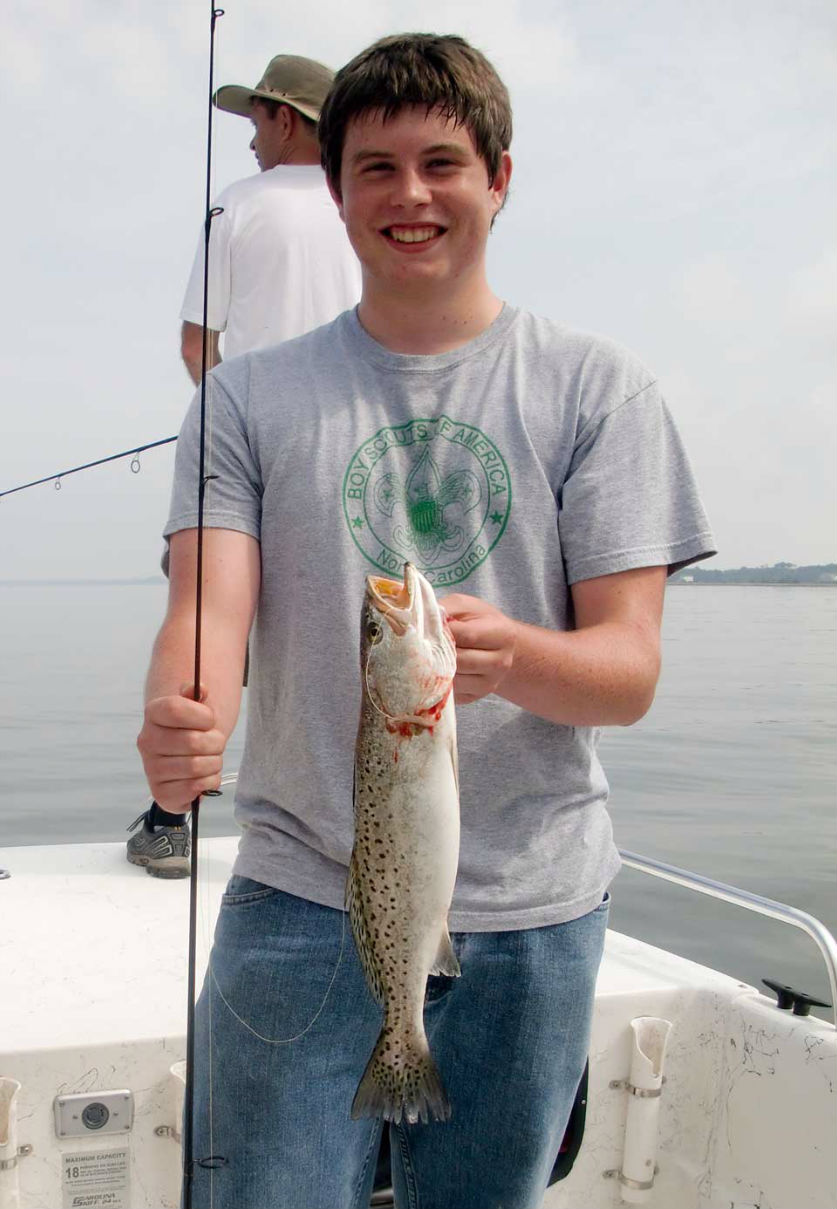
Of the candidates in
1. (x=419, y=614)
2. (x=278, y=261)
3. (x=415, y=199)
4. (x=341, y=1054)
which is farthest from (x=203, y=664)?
(x=278, y=261)

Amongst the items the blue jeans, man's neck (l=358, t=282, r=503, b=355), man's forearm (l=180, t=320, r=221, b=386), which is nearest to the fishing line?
the blue jeans

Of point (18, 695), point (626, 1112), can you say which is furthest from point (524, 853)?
point (18, 695)

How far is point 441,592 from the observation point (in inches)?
90.7

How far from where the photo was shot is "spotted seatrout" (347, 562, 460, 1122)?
5.75 ft

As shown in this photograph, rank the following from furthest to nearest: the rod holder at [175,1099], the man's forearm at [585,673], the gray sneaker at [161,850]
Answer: the gray sneaker at [161,850], the rod holder at [175,1099], the man's forearm at [585,673]

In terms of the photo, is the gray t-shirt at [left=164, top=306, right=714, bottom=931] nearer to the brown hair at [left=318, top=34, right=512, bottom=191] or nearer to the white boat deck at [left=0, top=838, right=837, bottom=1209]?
the brown hair at [left=318, top=34, right=512, bottom=191]

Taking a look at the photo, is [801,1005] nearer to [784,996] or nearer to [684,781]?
[784,996]

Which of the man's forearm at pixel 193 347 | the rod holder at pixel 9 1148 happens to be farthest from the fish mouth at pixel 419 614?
the man's forearm at pixel 193 347

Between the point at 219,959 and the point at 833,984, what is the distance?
6.40 feet

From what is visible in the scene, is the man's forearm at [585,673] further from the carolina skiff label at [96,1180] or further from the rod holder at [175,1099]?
the carolina skiff label at [96,1180]

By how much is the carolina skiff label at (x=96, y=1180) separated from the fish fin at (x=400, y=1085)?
5.93 feet

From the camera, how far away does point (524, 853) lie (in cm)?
229

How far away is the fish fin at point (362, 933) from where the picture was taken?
1.98 meters

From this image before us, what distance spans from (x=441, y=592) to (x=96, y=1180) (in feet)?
7.90
